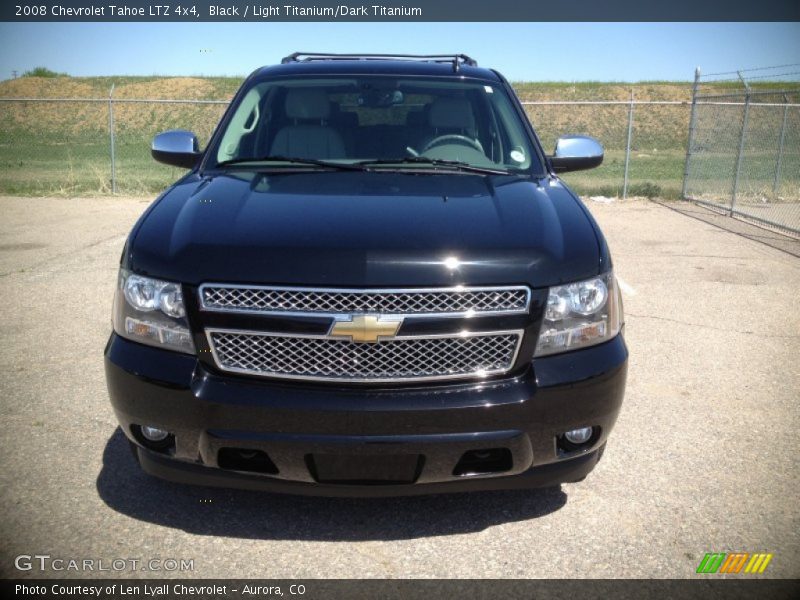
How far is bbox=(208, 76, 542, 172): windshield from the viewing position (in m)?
3.90

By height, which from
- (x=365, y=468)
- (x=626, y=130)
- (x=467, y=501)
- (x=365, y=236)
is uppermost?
(x=365, y=236)

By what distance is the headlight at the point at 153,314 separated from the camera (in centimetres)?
270

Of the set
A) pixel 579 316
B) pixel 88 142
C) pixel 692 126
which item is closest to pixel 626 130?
pixel 88 142

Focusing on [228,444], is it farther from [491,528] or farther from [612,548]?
[612,548]

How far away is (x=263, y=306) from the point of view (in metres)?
2.61

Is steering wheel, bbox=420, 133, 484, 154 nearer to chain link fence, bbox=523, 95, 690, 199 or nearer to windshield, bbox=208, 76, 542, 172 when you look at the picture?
windshield, bbox=208, 76, 542, 172

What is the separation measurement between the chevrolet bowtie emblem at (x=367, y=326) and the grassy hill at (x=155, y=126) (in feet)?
46.3

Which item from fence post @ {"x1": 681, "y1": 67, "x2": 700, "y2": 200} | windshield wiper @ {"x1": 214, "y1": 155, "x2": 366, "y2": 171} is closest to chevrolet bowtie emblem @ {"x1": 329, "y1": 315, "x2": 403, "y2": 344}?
windshield wiper @ {"x1": 214, "y1": 155, "x2": 366, "y2": 171}

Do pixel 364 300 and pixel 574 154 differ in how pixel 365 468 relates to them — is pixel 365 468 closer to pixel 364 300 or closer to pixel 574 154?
pixel 364 300

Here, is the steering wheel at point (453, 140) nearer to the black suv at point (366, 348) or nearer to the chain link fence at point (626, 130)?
the black suv at point (366, 348)

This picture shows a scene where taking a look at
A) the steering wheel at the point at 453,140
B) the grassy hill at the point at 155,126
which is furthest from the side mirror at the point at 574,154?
the grassy hill at the point at 155,126

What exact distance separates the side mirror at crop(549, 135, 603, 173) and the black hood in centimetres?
104

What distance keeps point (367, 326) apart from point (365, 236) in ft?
1.23

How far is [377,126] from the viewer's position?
407 centimetres
